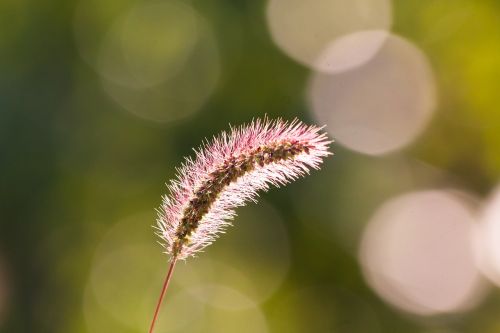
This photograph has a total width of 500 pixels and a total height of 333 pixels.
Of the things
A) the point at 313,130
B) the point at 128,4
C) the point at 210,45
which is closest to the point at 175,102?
the point at 210,45

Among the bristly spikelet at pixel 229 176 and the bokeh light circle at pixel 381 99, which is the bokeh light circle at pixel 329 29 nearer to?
the bokeh light circle at pixel 381 99

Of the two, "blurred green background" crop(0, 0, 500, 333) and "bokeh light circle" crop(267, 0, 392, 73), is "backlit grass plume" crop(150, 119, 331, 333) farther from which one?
"bokeh light circle" crop(267, 0, 392, 73)

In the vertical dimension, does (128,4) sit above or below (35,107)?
above

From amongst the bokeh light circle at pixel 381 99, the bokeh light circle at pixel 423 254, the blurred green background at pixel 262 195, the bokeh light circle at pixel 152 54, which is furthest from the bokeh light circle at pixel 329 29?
the bokeh light circle at pixel 423 254

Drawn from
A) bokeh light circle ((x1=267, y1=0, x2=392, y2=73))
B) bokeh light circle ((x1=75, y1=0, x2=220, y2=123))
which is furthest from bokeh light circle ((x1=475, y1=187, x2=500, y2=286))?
bokeh light circle ((x1=75, y1=0, x2=220, y2=123))

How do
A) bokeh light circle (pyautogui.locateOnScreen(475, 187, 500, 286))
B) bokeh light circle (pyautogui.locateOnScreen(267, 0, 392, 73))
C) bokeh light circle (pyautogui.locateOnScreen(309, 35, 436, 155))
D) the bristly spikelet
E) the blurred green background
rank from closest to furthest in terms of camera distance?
1. the bristly spikelet
2. the blurred green background
3. bokeh light circle (pyautogui.locateOnScreen(475, 187, 500, 286))
4. bokeh light circle (pyautogui.locateOnScreen(309, 35, 436, 155))
5. bokeh light circle (pyautogui.locateOnScreen(267, 0, 392, 73))

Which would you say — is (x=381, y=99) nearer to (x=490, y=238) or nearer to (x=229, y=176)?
(x=490, y=238)

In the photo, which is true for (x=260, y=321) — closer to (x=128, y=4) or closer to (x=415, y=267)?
(x=415, y=267)
